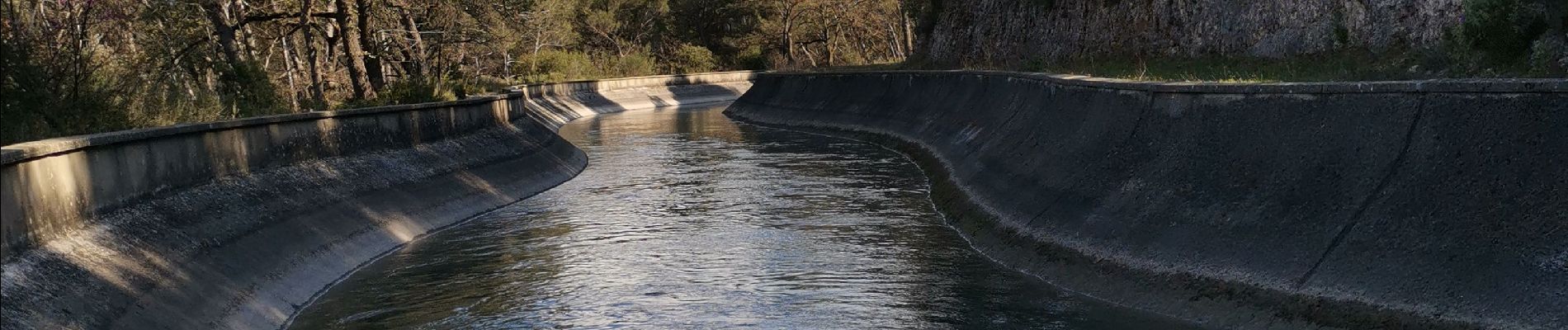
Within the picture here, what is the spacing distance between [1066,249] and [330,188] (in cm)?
1091

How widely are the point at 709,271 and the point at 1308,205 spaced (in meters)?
7.85

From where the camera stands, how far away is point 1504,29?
16.7 m

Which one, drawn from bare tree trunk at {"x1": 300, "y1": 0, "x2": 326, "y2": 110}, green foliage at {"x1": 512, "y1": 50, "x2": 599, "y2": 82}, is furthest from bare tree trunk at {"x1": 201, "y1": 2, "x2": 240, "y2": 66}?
green foliage at {"x1": 512, "y1": 50, "x2": 599, "y2": 82}

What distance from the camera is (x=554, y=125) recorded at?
63406mm

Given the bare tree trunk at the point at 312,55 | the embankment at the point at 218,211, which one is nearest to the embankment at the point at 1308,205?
the embankment at the point at 218,211

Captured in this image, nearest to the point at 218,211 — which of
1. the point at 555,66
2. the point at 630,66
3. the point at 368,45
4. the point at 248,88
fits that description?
the point at 248,88

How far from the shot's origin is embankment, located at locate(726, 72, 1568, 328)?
1198cm

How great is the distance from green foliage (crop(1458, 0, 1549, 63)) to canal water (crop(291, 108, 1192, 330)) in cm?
546

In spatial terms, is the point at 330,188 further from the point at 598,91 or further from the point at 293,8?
the point at 598,91

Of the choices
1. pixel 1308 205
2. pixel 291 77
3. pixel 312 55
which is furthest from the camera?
pixel 291 77

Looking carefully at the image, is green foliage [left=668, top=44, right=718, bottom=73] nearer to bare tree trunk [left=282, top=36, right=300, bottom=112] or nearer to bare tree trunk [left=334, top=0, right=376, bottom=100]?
bare tree trunk [left=282, top=36, right=300, bottom=112]

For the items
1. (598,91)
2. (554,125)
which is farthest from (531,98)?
(598,91)

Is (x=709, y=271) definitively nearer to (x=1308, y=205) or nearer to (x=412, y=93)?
(x=1308, y=205)

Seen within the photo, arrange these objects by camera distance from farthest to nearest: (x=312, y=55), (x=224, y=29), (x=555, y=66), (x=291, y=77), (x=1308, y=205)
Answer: (x=555, y=66)
(x=291, y=77)
(x=312, y=55)
(x=224, y=29)
(x=1308, y=205)
